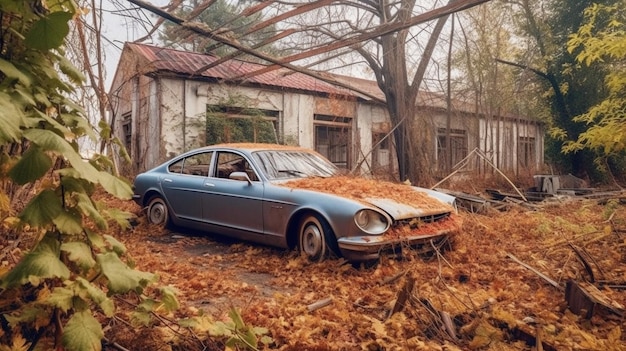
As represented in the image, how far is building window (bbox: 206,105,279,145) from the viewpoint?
1283cm

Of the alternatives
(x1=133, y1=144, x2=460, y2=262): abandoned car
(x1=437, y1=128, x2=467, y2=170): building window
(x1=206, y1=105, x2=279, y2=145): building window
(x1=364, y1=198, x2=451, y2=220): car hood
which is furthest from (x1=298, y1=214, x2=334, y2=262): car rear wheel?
(x1=437, y1=128, x2=467, y2=170): building window

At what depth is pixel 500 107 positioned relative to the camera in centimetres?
1474

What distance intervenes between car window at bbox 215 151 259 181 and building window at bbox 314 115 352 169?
9188 millimetres

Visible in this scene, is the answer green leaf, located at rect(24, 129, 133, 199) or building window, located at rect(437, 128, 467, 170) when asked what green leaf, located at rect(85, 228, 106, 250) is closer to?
green leaf, located at rect(24, 129, 133, 199)

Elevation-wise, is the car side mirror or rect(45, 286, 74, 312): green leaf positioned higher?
the car side mirror

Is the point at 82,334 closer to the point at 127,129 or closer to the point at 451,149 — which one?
the point at 451,149

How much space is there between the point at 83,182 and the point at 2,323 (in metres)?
1.05

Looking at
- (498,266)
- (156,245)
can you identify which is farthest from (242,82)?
(498,266)

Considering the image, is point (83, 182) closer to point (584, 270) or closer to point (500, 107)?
point (584, 270)

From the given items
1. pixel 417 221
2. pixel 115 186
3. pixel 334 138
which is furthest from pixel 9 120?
pixel 334 138

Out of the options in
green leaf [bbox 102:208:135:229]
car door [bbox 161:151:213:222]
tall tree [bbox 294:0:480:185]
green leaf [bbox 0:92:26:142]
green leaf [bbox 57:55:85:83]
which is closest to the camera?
green leaf [bbox 0:92:26:142]

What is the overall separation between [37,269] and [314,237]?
3.38 m

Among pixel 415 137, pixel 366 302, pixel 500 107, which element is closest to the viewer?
pixel 366 302

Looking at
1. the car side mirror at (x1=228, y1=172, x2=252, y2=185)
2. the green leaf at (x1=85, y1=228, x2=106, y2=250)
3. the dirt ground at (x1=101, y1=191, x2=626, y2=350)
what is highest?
the car side mirror at (x1=228, y1=172, x2=252, y2=185)
